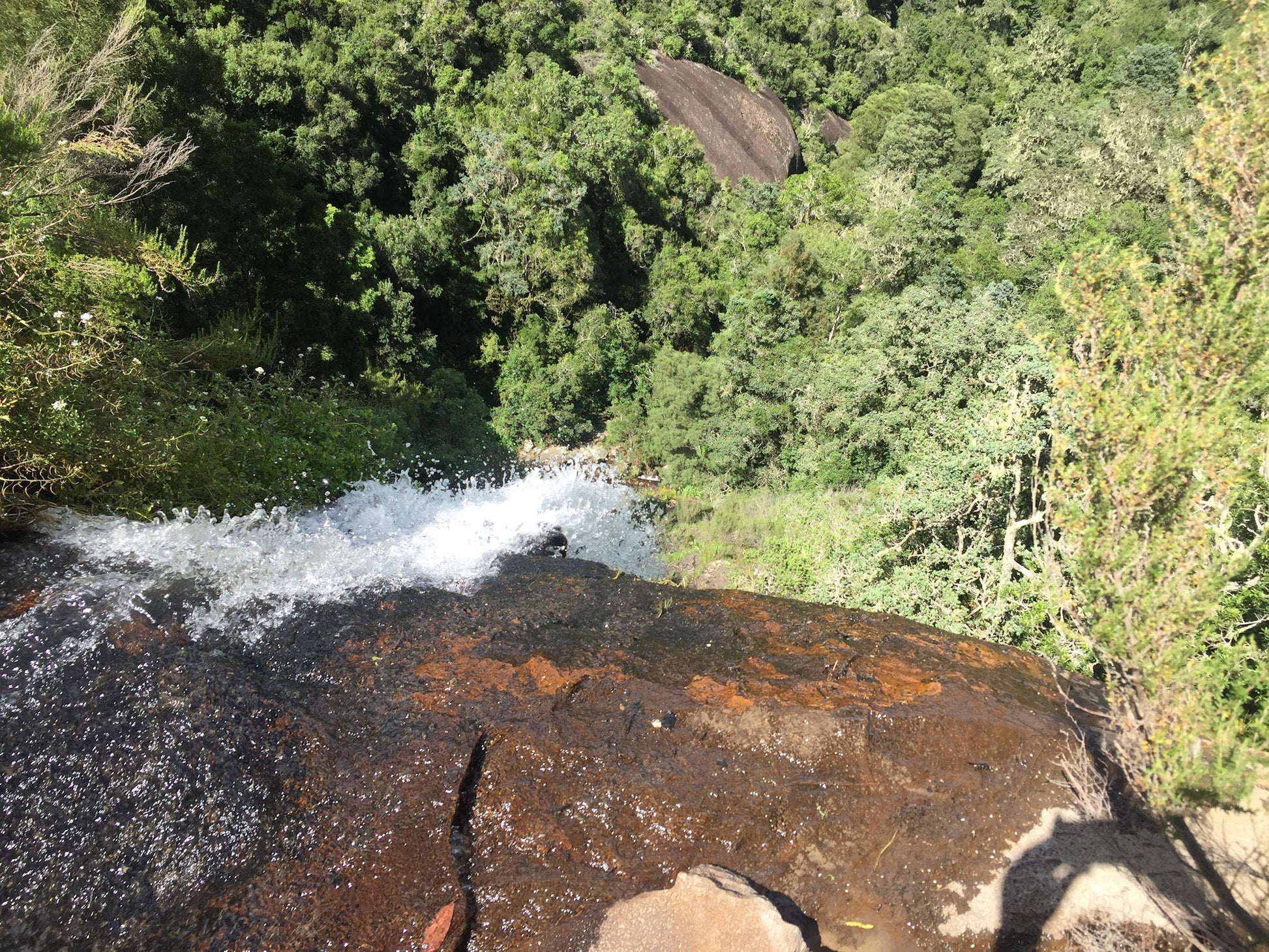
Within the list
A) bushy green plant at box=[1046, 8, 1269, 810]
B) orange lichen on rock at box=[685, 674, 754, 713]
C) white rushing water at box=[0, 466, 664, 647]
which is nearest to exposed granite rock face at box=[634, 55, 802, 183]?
white rushing water at box=[0, 466, 664, 647]

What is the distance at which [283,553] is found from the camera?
19.4ft

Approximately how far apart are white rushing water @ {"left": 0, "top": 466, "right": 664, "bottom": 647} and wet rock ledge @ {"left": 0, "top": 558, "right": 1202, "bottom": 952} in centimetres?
34

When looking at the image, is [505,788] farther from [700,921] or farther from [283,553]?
[283,553]

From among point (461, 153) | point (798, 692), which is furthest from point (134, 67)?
point (798, 692)

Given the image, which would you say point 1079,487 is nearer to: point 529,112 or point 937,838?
point 937,838

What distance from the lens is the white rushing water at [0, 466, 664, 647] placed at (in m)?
4.83

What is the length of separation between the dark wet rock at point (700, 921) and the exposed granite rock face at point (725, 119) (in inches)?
941

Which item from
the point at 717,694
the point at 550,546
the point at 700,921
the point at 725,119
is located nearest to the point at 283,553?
the point at 550,546

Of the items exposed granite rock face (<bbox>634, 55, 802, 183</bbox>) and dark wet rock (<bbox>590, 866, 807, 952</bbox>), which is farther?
exposed granite rock face (<bbox>634, 55, 802, 183</bbox>)

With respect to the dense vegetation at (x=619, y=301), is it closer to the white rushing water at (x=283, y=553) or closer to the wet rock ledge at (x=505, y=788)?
the white rushing water at (x=283, y=553)

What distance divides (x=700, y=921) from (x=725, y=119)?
27551 millimetres

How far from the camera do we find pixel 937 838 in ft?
11.2

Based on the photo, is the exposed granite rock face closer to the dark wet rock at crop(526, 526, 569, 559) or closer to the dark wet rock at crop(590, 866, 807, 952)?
the dark wet rock at crop(526, 526, 569, 559)

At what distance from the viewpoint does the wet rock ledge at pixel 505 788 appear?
308cm
